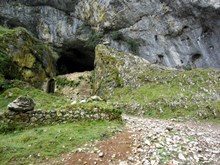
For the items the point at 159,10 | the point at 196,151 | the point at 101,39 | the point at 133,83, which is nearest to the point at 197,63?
the point at 159,10

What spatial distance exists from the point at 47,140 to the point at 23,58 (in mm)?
12644

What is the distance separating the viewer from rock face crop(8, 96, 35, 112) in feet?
32.6

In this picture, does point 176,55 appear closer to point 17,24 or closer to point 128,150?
point 17,24

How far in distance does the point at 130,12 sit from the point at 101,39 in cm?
478

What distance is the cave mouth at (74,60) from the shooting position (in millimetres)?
36312

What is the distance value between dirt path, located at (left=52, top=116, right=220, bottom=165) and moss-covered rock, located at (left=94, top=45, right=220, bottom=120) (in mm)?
4953

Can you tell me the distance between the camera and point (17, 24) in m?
35.3

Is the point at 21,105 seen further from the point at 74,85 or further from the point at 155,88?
the point at 74,85

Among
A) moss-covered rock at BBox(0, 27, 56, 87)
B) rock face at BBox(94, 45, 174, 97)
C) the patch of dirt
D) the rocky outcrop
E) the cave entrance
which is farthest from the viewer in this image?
the rocky outcrop

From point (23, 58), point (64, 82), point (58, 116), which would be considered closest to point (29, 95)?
point (58, 116)

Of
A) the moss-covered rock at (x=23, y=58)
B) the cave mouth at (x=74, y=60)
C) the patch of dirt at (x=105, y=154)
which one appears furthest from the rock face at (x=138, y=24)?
the patch of dirt at (x=105, y=154)

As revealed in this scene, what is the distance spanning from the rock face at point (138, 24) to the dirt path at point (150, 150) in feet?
68.2

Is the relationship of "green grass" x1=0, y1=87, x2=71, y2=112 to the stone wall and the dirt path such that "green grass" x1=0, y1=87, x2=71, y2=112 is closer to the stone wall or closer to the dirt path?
the stone wall

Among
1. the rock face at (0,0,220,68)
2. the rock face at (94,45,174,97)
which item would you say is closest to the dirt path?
the rock face at (94,45,174,97)
